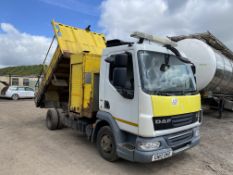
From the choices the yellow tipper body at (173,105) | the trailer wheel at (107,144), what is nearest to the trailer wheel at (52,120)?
the trailer wheel at (107,144)

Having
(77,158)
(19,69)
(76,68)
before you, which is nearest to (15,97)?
(76,68)

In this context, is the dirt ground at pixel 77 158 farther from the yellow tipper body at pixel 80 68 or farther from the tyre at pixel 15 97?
the tyre at pixel 15 97

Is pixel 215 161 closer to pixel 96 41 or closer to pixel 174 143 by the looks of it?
pixel 174 143

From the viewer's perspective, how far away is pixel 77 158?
4.59m

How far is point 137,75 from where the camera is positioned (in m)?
3.62

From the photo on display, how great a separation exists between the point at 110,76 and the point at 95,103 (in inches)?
36.6

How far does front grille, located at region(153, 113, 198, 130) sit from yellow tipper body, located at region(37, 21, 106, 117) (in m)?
1.79

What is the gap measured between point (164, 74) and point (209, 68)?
4064 mm

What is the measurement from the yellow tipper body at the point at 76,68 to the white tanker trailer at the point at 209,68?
321 cm

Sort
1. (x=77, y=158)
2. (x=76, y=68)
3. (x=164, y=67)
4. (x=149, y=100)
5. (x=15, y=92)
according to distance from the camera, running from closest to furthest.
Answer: (x=149, y=100), (x=164, y=67), (x=77, y=158), (x=76, y=68), (x=15, y=92)

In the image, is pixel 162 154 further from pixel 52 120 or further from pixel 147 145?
pixel 52 120

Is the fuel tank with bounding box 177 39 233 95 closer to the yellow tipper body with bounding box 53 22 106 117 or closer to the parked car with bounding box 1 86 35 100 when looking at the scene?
the yellow tipper body with bounding box 53 22 106 117

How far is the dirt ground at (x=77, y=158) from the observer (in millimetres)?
4031

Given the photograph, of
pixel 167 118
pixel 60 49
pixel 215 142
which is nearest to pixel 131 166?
pixel 167 118
